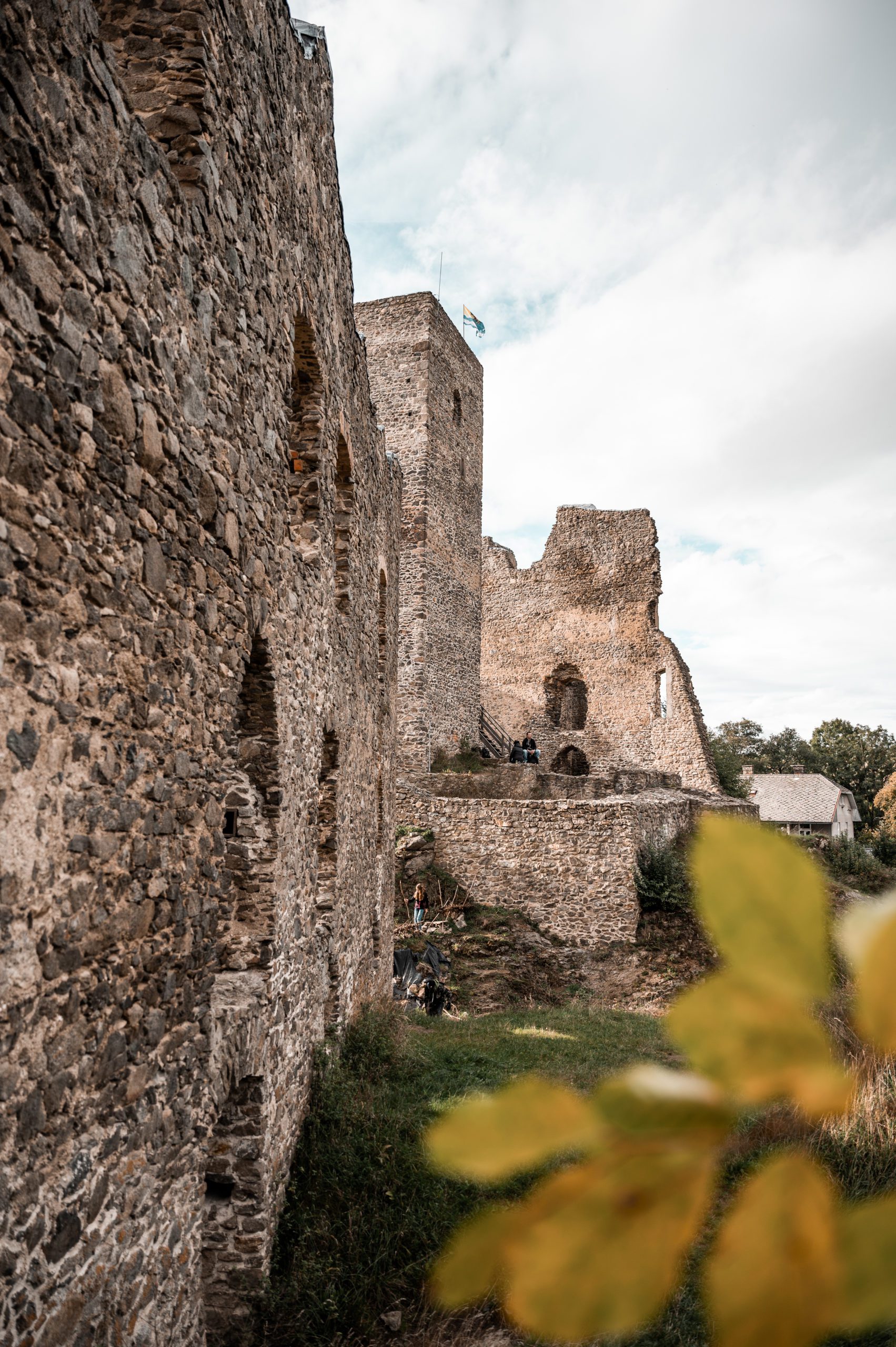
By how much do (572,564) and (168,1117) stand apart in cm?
2516

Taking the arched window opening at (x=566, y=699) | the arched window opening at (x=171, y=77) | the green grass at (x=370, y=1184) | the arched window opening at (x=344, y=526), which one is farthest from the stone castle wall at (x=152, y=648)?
the arched window opening at (x=566, y=699)

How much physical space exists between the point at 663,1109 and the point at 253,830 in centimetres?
498

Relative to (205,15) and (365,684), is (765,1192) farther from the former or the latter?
(365,684)

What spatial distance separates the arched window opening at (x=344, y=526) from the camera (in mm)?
7617

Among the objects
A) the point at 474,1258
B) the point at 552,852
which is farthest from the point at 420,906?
the point at 474,1258

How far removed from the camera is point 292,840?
18.4ft

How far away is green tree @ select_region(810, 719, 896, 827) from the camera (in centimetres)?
4000

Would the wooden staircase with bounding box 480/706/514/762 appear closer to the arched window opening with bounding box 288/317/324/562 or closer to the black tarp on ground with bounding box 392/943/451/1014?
the black tarp on ground with bounding box 392/943/451/1014

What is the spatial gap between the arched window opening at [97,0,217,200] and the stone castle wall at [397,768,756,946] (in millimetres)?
13281

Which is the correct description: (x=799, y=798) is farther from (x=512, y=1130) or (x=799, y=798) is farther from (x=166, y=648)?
(x=512, y=1130)

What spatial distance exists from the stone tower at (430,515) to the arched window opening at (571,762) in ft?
20.9

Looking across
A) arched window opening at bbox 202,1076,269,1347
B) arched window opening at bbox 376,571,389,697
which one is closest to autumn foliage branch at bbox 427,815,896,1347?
arched window opening at bbox 202,1076,269,1347

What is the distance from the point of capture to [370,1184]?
18.1ft

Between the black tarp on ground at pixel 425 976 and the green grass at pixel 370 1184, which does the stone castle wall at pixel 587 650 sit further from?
the green grass at pixel 370 1184
